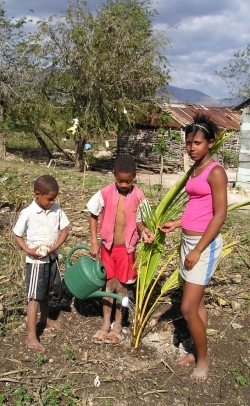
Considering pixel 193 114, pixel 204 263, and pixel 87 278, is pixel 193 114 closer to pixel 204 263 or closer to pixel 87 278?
pixel 87 278

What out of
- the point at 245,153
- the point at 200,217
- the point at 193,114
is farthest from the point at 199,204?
the point at 193,114

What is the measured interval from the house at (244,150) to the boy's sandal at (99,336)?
9741 mm

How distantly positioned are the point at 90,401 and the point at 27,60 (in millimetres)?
15061

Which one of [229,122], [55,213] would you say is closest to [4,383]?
[55,213]

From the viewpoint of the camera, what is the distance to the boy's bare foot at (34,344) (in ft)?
9.09

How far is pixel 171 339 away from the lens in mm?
3064

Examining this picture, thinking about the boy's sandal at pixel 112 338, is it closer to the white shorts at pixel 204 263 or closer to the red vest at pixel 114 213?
the red vest at pixel 114 213

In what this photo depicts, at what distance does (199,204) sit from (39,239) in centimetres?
112

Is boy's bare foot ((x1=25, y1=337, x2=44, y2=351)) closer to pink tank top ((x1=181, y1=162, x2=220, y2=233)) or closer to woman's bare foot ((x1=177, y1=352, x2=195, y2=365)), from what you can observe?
woman's bare foot ((x1=177, y1=352, x2=195, y2=365))

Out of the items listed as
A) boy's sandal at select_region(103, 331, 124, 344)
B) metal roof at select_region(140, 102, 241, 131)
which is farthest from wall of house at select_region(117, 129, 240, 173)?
boy's sandal at select_region(103, 331, 124, 344)

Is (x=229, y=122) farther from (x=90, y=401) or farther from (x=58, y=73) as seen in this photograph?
(x=90, y=401)

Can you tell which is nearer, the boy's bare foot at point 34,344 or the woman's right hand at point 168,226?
the woman's right hand at point 168,226

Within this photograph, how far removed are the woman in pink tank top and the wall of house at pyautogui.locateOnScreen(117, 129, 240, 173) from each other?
14.6 meters

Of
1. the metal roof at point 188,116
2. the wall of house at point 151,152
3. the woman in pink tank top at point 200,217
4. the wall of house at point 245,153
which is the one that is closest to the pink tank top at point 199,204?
the woman in pink tank top at point 200,217
